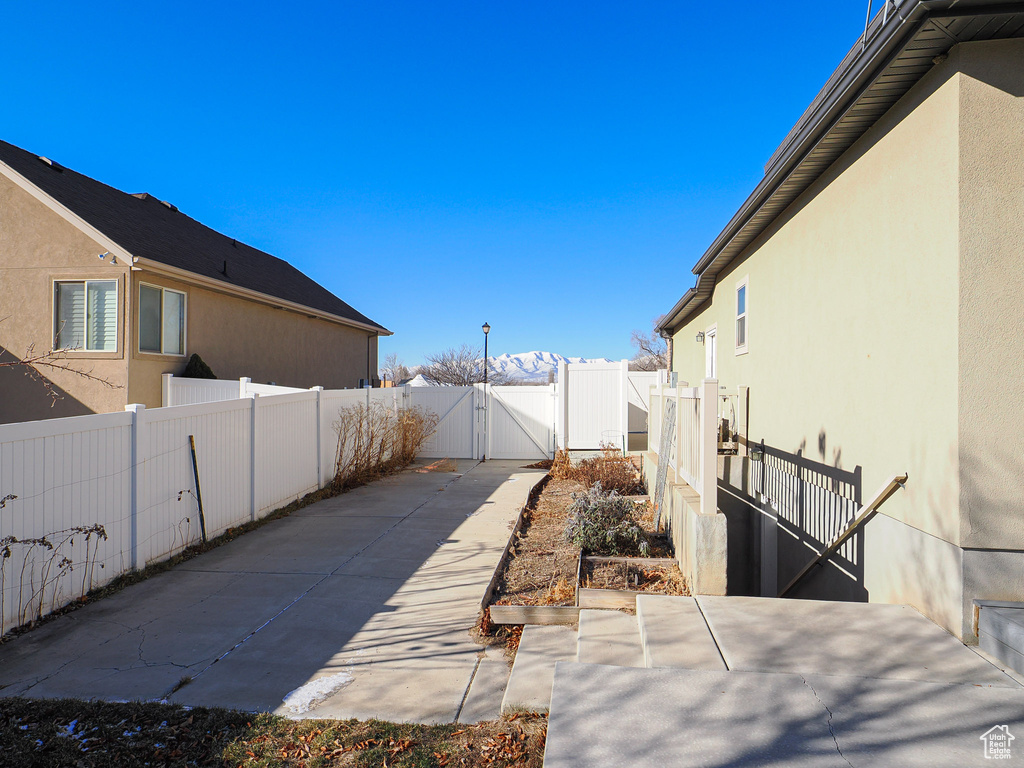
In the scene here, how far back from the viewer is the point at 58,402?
35.6ft

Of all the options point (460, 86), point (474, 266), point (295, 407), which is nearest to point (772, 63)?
point (460, 86)

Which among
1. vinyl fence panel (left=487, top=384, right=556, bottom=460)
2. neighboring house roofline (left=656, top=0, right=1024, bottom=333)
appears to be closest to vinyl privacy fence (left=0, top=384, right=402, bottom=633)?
neighboring house roofline (left=656, top=0, right=1024, bottom=333)

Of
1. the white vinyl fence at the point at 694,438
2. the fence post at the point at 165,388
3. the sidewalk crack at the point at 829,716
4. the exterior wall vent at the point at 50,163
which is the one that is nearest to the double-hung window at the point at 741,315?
the white vinyl fence at the point at 694,438

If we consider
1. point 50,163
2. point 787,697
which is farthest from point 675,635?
point 50,163

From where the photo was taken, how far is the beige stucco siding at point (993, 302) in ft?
11.3

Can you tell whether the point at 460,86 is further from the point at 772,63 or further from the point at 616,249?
the point at 616,249

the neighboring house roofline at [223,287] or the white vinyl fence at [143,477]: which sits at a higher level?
the neighboring house roofline at [223,287]

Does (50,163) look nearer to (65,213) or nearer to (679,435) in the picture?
(65,213)

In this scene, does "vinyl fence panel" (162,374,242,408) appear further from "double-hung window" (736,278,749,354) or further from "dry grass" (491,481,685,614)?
"double-hung window" (736,278,749,354)

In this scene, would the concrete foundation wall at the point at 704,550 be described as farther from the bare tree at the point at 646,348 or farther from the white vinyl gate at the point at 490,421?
the bare tree at the point at 646,348

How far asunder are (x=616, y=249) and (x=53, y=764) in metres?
32.9

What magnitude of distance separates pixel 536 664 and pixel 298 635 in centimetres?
190

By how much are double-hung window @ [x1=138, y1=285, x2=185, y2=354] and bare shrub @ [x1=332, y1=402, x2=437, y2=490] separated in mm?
3696

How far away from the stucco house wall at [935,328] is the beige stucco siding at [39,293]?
11.3 meters
